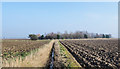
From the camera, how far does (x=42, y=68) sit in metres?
12.1

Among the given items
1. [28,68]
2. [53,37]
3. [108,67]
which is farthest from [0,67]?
[53,37]

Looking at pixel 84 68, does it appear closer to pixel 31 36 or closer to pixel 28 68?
pixel 28 68

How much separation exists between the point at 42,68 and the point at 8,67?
303cm

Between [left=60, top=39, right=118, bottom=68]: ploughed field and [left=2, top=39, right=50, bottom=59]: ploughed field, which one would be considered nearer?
[left=60, top=39, right=118, bottom=68]: ploughed field

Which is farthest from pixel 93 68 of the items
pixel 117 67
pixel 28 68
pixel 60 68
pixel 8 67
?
pixel 8 67

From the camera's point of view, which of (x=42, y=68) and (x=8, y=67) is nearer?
(x=8, y=67)

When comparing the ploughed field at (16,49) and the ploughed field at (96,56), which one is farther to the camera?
the ploughed field at (16,49)

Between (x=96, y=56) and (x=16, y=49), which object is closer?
(x=96, y=56)

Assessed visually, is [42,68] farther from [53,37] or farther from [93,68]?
[53,37]

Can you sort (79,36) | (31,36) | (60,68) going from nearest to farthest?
(60,68), (31,36), (79,36)

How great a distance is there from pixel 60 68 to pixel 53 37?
3906 inches

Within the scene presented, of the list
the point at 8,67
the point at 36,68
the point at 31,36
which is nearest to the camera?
the point at 8,67

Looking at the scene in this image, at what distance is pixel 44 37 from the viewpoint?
11100cm

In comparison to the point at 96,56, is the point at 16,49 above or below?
below
